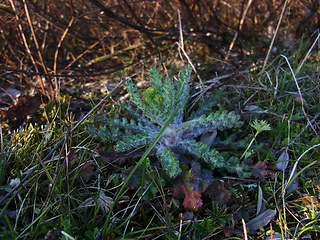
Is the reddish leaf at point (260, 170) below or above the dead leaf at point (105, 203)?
above

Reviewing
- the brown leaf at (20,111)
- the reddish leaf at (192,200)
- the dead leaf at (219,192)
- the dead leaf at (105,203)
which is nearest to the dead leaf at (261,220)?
the dead leaf at (219,192)

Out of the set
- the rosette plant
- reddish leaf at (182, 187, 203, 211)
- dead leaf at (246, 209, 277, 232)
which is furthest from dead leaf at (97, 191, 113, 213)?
dead leaf at (246, 209, 277, 232)

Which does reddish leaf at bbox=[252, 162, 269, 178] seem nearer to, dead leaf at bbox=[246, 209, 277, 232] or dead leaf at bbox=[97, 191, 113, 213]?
dead leaf at bbox=[246, 209, 277, 232]

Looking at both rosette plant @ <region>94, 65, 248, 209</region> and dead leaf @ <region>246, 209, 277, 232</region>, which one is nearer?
dead leaf @ <region>246, 209, 277, 232</region>

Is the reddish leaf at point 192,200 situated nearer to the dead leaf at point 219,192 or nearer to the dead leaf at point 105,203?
the dead leaf at point 219,192

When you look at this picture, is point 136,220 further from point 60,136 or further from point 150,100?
point 60,136

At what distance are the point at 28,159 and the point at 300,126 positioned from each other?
2.02 metres

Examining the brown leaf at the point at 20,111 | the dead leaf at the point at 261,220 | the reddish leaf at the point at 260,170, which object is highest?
the reddish leaf at the point at 260,170

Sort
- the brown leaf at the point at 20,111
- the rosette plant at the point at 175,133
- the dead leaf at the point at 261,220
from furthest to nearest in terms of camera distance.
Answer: the brown leaf at the point at 20,111 → the rosette plant at the point at 175,133 → the dead leaf at the point at 261,220

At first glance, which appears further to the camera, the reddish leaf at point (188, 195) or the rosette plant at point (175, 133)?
the rosette plant at point (175, 133)

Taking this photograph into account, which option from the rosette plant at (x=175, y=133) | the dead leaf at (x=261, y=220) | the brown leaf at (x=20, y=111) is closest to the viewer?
the dead leaf at (x=261, y=220)

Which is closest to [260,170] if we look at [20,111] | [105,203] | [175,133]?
[175,133]

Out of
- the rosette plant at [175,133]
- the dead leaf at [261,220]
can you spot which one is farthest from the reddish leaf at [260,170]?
the dead leaf at [261,220]

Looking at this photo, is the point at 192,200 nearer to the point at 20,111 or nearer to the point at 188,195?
the point at 188,195
